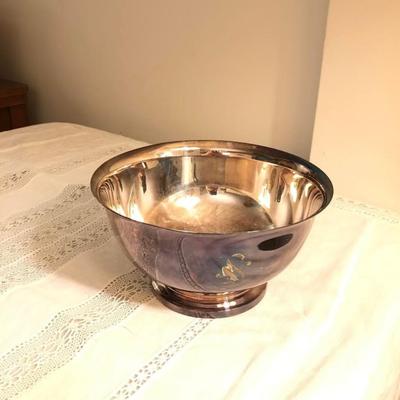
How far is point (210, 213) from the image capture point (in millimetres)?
732

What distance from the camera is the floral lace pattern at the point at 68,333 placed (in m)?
0.48

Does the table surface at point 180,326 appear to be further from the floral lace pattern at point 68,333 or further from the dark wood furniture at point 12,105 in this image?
the dark wood furniture at point 12,105

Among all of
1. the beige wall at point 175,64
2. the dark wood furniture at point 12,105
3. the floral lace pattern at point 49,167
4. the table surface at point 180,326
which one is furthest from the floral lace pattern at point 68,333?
the dark wood furniture at point 12,105

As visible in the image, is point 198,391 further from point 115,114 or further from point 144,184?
point 115,114

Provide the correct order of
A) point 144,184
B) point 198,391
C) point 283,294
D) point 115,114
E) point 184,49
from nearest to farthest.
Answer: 1. point 198,391
2. point 283,294
3. point 144,184
4. point 184,49
5. point 115,114

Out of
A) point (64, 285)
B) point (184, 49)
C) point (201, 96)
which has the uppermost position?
point (184, 49)

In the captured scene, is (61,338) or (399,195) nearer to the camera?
(61,338)

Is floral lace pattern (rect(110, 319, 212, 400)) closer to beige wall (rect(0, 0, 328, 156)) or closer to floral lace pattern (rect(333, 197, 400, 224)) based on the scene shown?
floral lace pattern (rect(333, 197, 400, 224))

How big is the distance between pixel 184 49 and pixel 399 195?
1.92 ft

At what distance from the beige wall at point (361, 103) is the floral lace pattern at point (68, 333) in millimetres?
464

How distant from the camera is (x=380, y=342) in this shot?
0.54m

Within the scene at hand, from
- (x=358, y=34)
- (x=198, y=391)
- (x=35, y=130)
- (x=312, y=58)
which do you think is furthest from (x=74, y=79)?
(x=198, y=391)

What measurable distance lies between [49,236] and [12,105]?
88 centimetres

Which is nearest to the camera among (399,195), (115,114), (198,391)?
(198,391)
